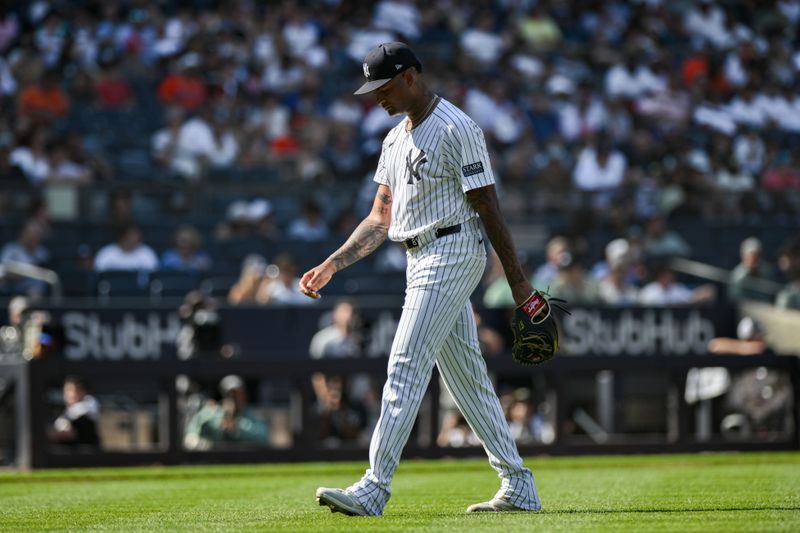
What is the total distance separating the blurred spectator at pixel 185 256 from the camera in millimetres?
14750

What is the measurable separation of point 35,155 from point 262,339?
4.13 meters

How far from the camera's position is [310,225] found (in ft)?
51.8

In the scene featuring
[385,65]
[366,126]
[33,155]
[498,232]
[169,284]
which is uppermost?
[366,126]

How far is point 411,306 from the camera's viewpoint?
6074 mm

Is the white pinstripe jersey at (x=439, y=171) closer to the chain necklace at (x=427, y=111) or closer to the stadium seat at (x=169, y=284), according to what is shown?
the chain necklace at (x=427, y=111)

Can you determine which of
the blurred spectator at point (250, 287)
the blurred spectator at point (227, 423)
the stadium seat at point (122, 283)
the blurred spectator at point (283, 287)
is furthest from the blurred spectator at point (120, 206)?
the blurred spectator at point (227, 423)

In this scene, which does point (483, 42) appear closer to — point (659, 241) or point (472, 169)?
point (659, 241)

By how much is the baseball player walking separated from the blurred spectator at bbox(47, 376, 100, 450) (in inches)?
253

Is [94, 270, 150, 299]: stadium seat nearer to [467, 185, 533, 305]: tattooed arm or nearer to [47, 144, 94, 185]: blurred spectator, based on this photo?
[47, 144, 94, 185]: blurred spectator

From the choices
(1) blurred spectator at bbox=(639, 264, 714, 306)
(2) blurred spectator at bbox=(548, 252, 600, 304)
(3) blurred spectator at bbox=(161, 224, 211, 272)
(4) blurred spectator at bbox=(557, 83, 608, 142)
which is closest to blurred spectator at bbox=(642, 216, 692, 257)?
(1) blurred spectator at bbox=(639, 264, 714, 306)

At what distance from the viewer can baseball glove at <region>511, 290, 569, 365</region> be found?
241 inches

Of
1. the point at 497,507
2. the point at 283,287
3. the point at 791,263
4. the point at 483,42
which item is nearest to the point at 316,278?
the point at 497,507

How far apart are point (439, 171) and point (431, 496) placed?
2520mm

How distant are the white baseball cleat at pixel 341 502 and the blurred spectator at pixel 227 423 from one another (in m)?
6.51
